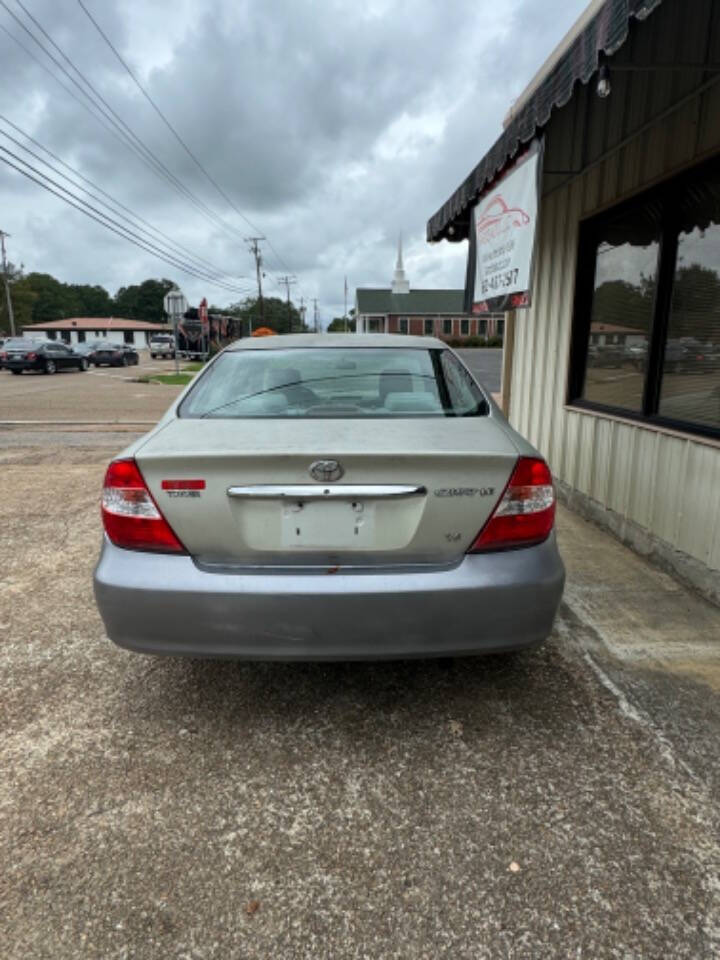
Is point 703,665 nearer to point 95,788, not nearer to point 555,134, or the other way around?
point 95,788

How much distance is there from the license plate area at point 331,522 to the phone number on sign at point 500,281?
3261 millimetres

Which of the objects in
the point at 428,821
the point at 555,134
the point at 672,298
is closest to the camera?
the point at 428,821

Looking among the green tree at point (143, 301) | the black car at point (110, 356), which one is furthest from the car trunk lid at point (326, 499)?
the green tree at point (143, 301)

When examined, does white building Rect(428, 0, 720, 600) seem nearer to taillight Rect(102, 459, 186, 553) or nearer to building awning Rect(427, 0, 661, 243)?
building awning Rect(427, 0, 661, 243)

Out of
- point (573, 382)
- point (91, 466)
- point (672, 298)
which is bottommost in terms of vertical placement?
point (91, 466)

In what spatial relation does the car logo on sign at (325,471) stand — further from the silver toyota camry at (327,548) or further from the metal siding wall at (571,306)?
the metal siding wall at (571,306)

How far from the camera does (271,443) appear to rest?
225 cm

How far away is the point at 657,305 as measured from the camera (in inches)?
169

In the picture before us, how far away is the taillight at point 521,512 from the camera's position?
2236 mm

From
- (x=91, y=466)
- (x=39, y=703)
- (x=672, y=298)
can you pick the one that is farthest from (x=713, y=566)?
(x=91, y=466)

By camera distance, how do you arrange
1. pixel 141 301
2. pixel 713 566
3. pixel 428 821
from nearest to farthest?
pixel 428 821, pixel 713 566, pixel 141 301

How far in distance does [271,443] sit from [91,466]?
19.8 feet

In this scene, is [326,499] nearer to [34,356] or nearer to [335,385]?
[335,385]

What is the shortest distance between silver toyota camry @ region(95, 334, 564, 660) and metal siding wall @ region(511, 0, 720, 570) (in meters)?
2.03
